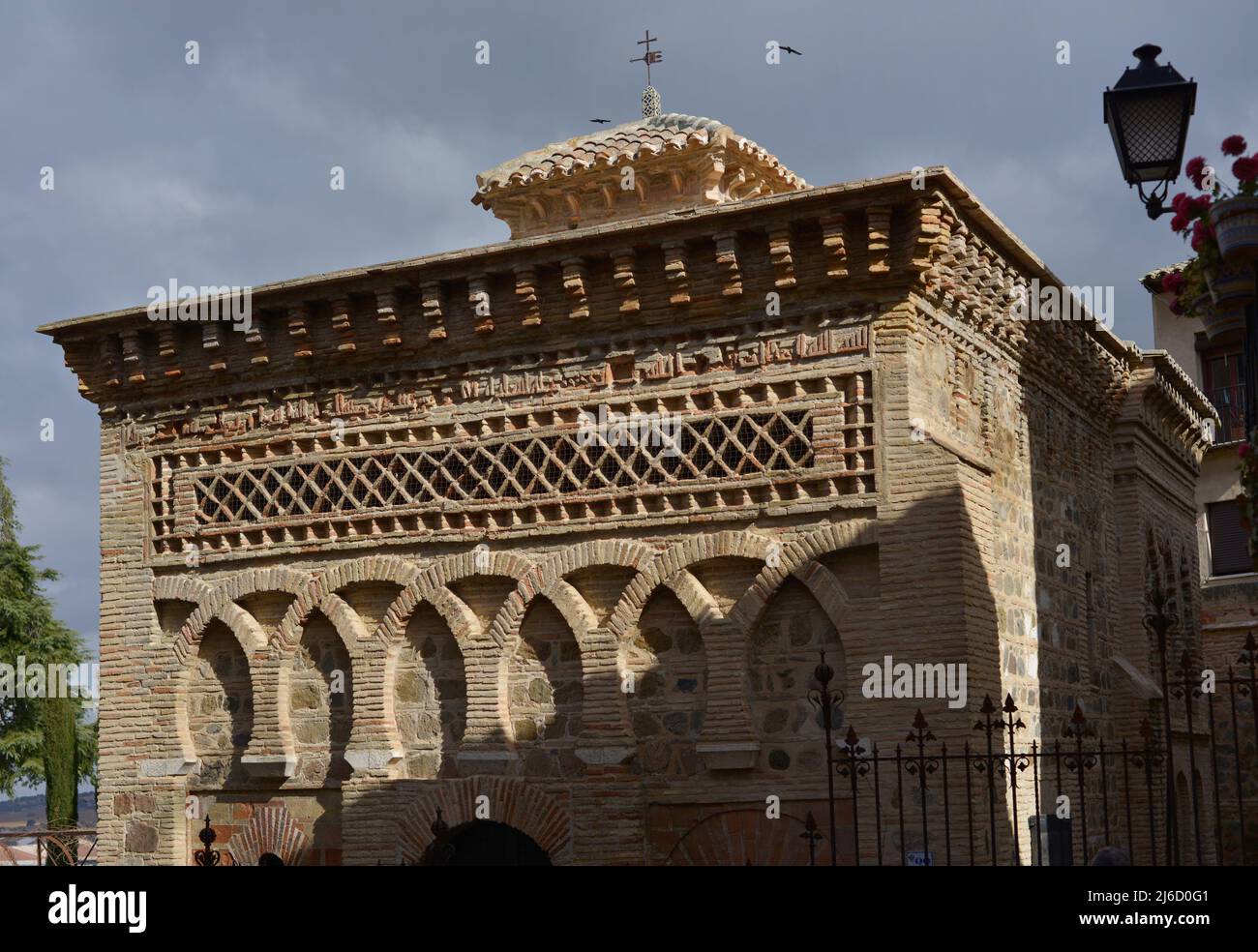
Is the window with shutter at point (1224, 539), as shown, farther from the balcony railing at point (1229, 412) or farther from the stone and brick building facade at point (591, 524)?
the stone and brick building facade at point (591, 524)

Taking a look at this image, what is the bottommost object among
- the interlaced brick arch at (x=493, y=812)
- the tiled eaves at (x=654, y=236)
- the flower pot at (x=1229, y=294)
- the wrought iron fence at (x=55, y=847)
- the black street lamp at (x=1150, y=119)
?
the wrought iron fence at (x=55, y=847)

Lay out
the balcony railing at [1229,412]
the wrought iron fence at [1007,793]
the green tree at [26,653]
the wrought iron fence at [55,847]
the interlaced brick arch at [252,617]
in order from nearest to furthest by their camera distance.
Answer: the wrought iron fence at [1007,793] → the interlaced brick arch at [252,617] → the wrought iron fence at [55,847] → the balcony railing at [1229,412] → the green tree at [26,653]

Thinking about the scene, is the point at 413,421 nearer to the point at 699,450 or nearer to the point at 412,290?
the point at 412,290

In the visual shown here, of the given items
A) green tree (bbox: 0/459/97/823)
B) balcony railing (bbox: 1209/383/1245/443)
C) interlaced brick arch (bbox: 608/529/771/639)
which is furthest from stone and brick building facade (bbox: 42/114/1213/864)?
green tree (bbox: 0/459/97/823)

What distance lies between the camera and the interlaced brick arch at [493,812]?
1184 cm

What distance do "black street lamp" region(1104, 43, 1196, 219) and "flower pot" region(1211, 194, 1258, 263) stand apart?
263mm

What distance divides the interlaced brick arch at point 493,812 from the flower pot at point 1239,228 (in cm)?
654

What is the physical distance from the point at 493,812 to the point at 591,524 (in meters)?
2.15

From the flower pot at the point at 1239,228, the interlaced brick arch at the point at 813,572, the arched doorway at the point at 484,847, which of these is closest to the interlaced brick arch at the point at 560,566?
the interlaced brick arch at the point at 813,572

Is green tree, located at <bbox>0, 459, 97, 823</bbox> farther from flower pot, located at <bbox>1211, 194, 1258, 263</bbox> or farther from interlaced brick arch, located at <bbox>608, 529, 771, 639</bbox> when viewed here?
flower pot, located at <bbox>1211, 194, 1258, 263</bbox>

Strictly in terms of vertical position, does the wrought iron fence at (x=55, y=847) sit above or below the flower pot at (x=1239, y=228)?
below

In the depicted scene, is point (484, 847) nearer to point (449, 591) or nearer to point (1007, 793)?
point (449, 591)
